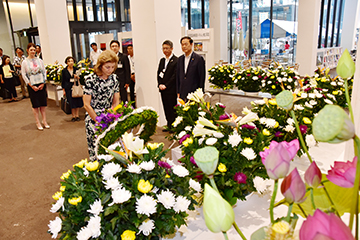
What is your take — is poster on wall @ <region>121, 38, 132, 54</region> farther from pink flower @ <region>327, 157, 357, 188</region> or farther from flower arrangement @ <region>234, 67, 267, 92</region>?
pink flower @ <region>327, 157, 357, 188</region>

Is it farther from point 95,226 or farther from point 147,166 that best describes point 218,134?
point 95,226

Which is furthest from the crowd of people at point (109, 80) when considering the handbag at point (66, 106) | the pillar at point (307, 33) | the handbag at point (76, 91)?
the pillar at point (307, 33)

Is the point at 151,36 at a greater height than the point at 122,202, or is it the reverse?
the point at 151,36

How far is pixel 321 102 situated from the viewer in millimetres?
2547

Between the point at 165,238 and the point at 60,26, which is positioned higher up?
the point at 60,26

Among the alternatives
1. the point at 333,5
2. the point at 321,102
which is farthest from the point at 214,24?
the point at 321,102

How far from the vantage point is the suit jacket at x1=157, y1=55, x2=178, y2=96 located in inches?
178

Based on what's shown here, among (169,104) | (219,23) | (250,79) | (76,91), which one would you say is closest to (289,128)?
(250,79)

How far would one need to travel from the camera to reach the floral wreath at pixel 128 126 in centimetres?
179

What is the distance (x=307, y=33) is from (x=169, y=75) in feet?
24.8

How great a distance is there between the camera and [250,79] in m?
4.65

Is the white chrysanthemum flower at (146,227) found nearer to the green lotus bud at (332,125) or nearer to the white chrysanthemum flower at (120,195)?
the white chrysanthemum flower at (120,195)

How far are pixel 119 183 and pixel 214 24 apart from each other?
12.1 meters

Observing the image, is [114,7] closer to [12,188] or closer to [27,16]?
[27,16]
